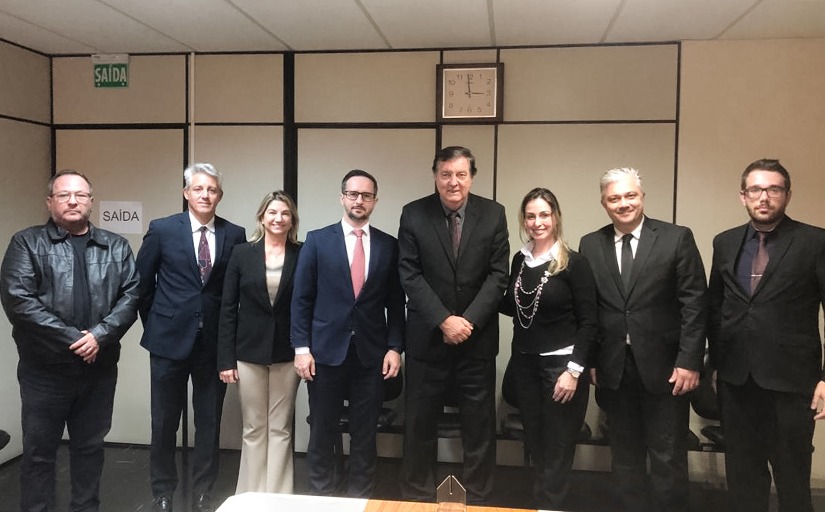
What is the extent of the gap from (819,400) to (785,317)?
1.25ft

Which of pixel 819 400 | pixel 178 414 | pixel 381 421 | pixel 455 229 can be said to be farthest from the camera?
pixel 381 421

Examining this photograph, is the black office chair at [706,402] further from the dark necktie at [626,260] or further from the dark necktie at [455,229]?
the dark necktie at [455,229]

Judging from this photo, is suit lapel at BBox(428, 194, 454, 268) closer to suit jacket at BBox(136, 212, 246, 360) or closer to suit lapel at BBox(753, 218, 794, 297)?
suit jacket at BBox(136, 212, 246, 360)

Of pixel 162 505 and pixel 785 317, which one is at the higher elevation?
pixel 785 317

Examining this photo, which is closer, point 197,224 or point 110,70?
point 197,224

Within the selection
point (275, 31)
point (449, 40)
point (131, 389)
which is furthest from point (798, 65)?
point (131, 389)

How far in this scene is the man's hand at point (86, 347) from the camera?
2.67 m

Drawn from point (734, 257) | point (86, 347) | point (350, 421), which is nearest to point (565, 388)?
point (734, 257)

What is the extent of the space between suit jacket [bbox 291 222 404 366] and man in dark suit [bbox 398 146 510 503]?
0.57 ft

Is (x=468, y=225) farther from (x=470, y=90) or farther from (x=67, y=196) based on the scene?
(x=67, y=196)

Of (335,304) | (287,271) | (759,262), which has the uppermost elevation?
(759,262)

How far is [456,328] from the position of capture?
261 cm

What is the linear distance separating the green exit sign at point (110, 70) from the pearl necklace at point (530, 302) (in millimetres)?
3228

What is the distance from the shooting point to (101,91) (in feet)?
13.4
